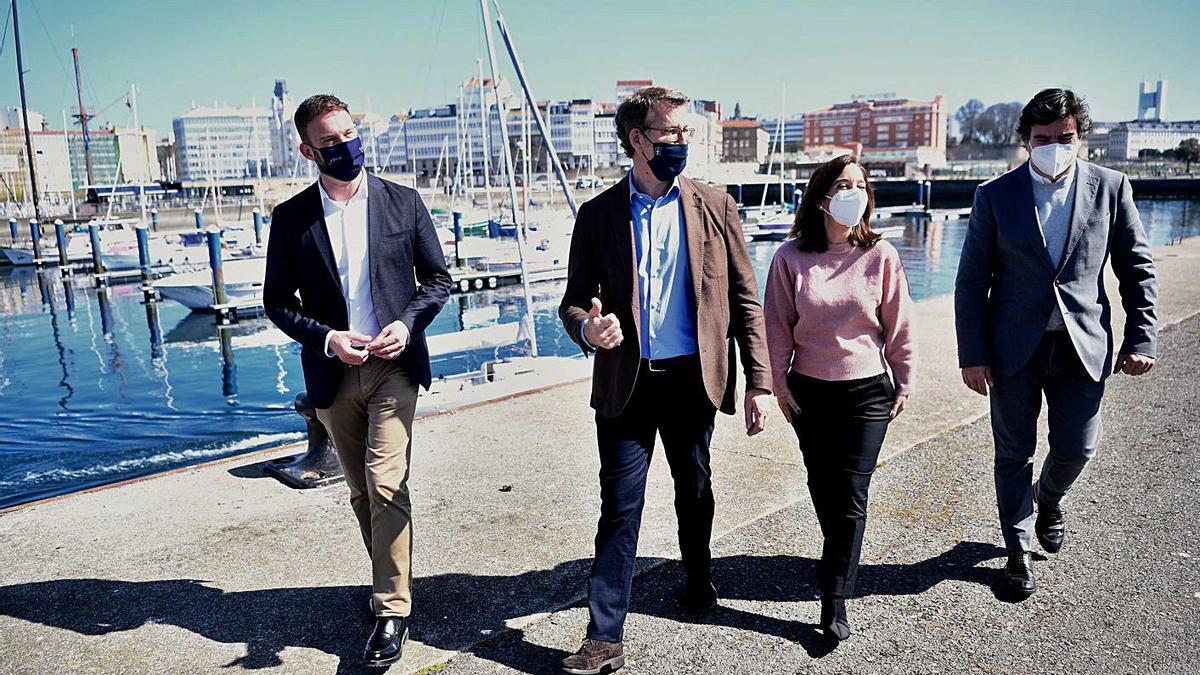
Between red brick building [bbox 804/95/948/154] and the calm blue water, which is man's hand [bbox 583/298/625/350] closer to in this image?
the calm blue water

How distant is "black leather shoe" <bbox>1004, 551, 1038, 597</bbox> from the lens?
3.59 meters

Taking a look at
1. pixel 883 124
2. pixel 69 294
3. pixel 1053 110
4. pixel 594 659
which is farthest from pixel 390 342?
pixel 883 124

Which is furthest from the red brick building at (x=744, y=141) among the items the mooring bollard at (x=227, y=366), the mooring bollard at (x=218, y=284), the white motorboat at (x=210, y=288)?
the mooring bollard at (x=227, y=366)

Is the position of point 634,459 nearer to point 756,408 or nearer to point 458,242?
point 756,408

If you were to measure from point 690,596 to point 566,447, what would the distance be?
2.49 meters

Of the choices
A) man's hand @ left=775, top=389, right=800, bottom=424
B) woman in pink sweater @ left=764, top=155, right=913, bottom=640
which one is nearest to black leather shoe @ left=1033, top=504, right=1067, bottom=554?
woman in pink sweater @ left=764, top=155, right=913, bottom=640

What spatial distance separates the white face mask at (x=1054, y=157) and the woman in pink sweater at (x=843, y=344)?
2.38 feet

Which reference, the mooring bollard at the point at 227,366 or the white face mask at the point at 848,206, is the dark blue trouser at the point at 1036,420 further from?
the mooring bollard at the point at 227,366

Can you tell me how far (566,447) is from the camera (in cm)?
596

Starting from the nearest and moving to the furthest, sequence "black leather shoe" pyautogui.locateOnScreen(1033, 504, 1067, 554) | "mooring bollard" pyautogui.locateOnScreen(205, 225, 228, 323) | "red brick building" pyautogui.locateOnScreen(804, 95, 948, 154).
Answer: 1. "black leather shoe" pyautogui.locateOnScreen(1033, 504, 1067, 554)
2. "mooring bollard" pyautogui.locateOnScreen(205, 225, 228, 323)
3. "red brick building" pyautogui.locateOnScreen(804, 95, 948, 154)

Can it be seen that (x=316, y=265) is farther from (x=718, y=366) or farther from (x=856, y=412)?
(x=856, y=412)

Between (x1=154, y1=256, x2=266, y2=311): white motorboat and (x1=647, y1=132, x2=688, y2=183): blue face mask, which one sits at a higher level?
(x1=647, y1=132, x2=688, y2=183): blue face mask

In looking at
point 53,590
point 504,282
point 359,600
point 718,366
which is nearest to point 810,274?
point 718,366

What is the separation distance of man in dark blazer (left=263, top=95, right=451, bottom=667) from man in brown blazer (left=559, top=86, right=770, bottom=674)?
67cm
